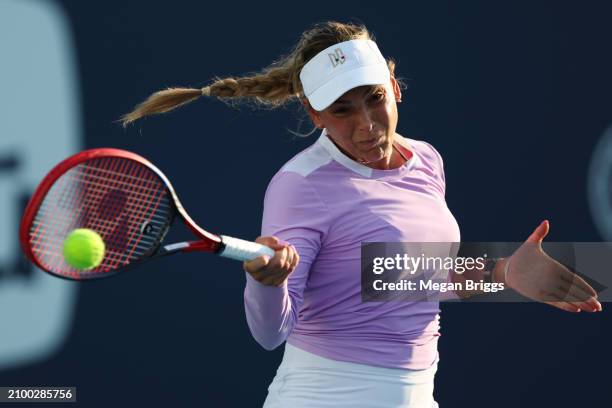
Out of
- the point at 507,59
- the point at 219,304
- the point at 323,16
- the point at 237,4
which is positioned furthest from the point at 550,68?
the point at 219,304

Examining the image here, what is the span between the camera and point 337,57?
229 centimetres

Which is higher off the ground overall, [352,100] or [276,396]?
[352,100]

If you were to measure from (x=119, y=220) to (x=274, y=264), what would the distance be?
38 cm

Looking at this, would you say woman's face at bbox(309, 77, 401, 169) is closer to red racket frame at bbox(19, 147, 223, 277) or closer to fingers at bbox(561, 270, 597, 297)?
red racket frame at bbox(19, 147, 223, 277)

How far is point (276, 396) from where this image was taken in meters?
2.31

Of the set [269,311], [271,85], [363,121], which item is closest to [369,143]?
[363,121]

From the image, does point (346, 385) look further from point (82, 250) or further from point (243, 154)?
point (243, 154)

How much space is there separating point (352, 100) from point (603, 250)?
5.74 ft

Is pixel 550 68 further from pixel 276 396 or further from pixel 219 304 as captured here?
pixel 276 396

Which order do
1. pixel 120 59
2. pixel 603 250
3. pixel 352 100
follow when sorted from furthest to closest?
pixel 603 250
pixel 120 59
pixel 352 100

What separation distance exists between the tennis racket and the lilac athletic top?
209 mm

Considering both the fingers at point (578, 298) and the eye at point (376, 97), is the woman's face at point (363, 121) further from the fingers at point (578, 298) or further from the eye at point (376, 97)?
the fingers at point (578, 298)

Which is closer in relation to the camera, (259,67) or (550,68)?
(259,67)

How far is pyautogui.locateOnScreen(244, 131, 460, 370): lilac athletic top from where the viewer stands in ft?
7.11
